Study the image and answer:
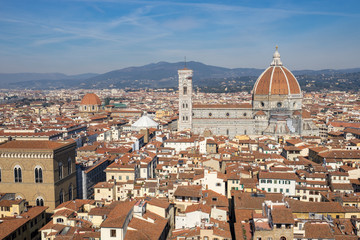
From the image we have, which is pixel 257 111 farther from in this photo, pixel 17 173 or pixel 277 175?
pixel 17 173

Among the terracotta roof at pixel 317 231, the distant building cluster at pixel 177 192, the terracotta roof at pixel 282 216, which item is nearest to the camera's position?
the terracotta roof at pixel 282 216

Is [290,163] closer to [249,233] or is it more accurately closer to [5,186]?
[249,233]

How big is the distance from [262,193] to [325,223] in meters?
8.14

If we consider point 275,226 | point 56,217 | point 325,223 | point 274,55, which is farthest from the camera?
point 274,55

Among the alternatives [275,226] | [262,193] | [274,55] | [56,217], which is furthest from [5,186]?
[274,55]

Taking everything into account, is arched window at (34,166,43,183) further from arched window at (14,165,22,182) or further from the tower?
the tower

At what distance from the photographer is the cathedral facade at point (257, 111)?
66375mm

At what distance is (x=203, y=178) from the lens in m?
30.2

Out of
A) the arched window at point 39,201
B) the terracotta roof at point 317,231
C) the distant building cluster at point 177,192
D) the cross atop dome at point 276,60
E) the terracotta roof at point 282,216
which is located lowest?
the arched window at point 39,201

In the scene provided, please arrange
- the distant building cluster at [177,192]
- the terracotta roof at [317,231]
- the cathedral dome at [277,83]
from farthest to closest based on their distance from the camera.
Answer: the cathedral dome at [277,83] → the distant building cluster at [177,192] → the terracotta roof at [317,231]

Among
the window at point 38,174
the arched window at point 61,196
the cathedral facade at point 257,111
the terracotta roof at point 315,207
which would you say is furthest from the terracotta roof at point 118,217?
the cathedral facade at point 257,111

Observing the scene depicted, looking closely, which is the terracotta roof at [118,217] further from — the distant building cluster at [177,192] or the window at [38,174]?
the window at [38,174]

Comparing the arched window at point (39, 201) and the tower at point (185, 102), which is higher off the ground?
the tower at point (185, 102)

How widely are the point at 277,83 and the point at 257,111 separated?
235 inches
